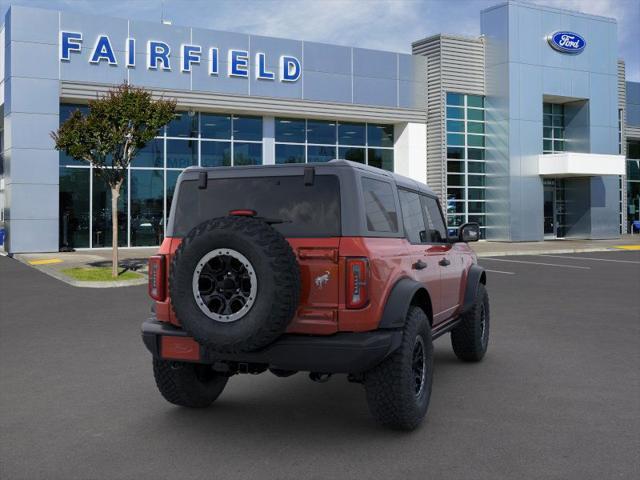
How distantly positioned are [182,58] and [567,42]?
59.1 ft

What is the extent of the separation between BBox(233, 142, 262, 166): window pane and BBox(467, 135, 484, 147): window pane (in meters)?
9.92

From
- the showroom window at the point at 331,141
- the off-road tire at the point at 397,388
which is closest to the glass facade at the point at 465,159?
the showroom window at the point at 331,141

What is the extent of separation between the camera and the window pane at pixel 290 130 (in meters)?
28.5

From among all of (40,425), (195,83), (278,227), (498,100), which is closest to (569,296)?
(278,227)

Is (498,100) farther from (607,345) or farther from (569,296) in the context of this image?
(607,345)

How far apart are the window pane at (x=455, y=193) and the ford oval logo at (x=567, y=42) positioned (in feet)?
26.4

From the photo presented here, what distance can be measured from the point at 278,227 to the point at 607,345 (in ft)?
16.4

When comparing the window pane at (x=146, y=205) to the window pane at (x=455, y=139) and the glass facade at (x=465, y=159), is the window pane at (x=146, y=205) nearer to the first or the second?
the glass facade at (x=465, y=159)

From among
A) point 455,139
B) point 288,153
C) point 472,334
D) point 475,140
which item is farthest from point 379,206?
point 475,140

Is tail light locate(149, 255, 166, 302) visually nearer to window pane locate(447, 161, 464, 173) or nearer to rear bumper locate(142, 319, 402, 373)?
rear bumper locate(142, 319, 402, 373)

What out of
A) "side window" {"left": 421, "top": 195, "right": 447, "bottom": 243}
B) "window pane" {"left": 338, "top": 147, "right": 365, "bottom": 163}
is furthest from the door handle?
"window pane" {"left": 338, "top": 147, "right": 365, "bottom": 163}

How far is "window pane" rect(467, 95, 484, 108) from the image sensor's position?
103ft

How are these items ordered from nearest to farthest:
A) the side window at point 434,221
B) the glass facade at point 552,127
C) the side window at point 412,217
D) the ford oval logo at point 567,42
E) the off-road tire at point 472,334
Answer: the side window at point 412,217 → the side window at point 434,221 → the off-road tire at point 472,334 → the ford oval logo at point 567,42 → the glass facade at point 552,127

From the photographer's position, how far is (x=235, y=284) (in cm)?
425
